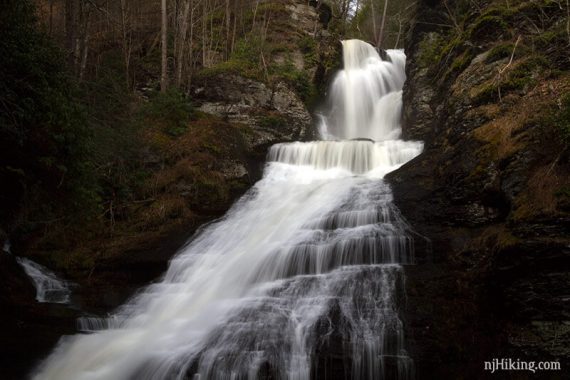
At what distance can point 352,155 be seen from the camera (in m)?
14.7

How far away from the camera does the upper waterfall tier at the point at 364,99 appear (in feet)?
64.0

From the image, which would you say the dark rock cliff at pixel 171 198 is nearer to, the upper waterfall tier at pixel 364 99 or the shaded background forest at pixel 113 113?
the shaded background forest at pixel 113 113

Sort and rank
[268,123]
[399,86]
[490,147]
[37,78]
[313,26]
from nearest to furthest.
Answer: [37,78] < [490,147] < [268,123] < [399,86] < [313,26]

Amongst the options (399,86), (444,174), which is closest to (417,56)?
(399,86)

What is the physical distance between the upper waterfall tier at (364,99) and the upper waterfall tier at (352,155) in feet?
13.1

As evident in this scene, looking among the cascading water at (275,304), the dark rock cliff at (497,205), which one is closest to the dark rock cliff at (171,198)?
the cascading water at (275,304)

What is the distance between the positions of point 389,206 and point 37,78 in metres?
6.99

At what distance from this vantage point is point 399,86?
2206cm

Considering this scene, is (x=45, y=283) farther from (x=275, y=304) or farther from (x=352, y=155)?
(x=352, y=155)

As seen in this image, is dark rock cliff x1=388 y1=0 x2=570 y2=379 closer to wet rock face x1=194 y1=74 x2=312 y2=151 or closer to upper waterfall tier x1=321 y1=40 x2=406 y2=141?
upper waterfall tier x1=321 y1=40 x2=406 y2=141

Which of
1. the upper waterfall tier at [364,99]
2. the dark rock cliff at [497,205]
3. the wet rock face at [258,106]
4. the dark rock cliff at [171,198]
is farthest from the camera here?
the upper waterfall tier at [364,99]

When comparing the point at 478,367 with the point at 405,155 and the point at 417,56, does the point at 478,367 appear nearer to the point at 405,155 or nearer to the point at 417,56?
the point at 405,155

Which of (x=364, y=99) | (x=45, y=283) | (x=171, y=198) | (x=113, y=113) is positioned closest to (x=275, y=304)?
(x=45, y=283)

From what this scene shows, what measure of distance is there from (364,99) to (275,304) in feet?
50.4
